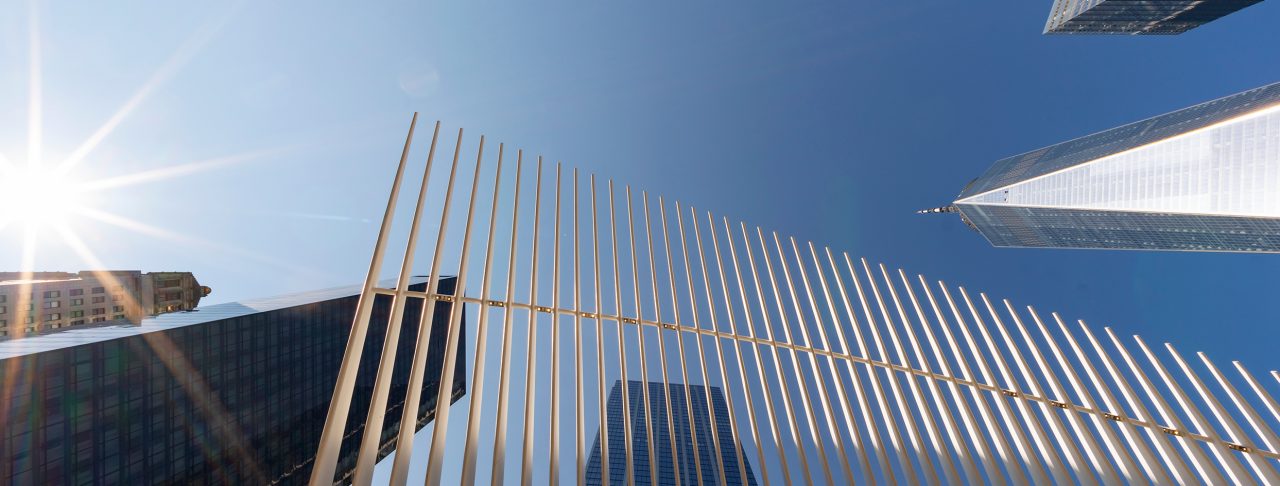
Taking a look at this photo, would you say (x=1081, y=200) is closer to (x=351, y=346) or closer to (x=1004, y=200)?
(x=1004, y=200)

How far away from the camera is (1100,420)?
9.20 metres

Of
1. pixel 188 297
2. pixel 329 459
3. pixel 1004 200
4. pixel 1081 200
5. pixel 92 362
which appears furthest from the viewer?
pixel 1004 200

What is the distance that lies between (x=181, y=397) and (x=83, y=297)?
36940 mm

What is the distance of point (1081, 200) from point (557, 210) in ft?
371

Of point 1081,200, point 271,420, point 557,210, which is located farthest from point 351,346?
point 1081,200

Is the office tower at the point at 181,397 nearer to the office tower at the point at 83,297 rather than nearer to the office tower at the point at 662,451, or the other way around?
the office tower at the point at 83,297

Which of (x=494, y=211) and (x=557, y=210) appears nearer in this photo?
(x=494, y=211)

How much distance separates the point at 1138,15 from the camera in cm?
10831

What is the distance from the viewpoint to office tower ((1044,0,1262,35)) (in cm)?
10419

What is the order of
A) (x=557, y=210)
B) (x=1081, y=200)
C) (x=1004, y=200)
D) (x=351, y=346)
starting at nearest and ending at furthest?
(x=351, y=346) → (x=557, y=210) → (x=1081, y=200) → (x=1004, y=200)

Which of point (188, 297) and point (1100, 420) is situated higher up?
point (188, 297)

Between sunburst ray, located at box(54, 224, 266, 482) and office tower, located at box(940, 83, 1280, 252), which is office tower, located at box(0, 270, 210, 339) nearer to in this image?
sunburst ray, located at box(54, 224, 266, 482)

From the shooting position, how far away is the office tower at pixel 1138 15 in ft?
342

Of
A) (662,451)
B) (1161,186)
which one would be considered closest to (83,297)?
(662,451)
